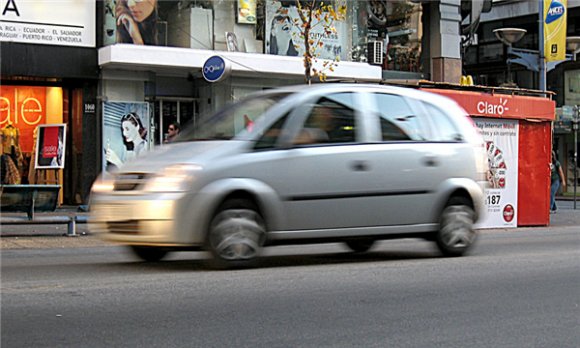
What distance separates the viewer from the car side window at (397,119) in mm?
9625

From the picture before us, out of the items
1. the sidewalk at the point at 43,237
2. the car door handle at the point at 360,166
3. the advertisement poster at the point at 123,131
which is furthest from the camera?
the advertisement poster at the point at 123,131

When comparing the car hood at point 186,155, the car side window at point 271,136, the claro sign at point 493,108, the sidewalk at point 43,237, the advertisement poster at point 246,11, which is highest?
the advertisement poster at point 246,11

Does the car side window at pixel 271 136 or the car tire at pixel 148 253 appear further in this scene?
the car tire at pixel 148 253

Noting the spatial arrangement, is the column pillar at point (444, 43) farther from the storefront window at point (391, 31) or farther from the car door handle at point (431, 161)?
the car door handle at point (431, 161)

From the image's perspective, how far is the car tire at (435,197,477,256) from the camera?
397 inches

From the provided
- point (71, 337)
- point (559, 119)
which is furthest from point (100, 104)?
point (559, 119)

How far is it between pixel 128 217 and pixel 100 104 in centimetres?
1473

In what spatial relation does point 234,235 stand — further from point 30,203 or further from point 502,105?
point 502,105

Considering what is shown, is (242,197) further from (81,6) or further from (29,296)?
(81,6)

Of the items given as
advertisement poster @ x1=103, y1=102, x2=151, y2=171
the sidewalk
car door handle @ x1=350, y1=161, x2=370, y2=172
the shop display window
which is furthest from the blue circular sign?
car door handle @ x1=350, y1=161, x2=370, y2=172

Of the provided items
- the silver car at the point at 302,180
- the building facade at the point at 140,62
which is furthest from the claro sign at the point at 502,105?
the silver car at the point at 302,180

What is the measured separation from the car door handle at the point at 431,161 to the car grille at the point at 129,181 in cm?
314

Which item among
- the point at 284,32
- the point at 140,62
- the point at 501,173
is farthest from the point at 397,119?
the point at 284,32

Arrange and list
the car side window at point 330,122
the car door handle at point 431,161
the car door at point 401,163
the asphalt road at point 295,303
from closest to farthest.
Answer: the asphalt road at point 295,303 → the car side window at point 330,122 → the car door at point 401,163 → the car door handle at point 431,161
